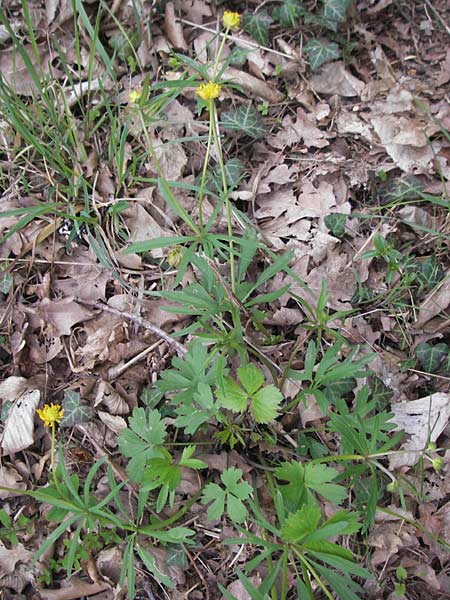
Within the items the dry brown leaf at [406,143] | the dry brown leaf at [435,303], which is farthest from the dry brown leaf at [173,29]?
the dry brown leaf at [435,303]

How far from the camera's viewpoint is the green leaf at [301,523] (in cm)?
141

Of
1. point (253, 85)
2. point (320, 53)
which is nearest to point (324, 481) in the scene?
point (253, 85)

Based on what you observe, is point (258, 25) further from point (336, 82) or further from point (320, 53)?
point (336, 82)

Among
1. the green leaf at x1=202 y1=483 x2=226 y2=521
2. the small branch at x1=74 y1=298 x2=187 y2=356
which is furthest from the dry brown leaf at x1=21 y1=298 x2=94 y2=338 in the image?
the green leaf at x1=202 y1=483 x2=226 y2=521

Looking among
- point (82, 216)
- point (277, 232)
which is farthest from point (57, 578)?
point (277, 232)

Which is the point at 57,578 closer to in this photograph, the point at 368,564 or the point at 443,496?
the point at 368,564

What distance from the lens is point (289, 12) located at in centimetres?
259

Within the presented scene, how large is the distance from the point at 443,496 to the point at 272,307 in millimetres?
966

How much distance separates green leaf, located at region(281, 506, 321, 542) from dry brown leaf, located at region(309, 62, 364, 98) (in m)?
1.99

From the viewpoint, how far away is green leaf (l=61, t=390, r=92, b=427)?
6.66ft

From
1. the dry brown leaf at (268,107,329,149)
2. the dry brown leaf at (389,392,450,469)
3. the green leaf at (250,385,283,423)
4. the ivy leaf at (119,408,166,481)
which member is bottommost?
the dry brown leaf at (389,392,450,469)

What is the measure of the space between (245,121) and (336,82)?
0.54 meters

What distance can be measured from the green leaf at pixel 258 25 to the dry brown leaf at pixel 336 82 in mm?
312

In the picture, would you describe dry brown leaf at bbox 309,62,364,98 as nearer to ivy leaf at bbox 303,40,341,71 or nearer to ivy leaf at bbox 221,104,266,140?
ivy leaf at bbox 303,40,341,71
